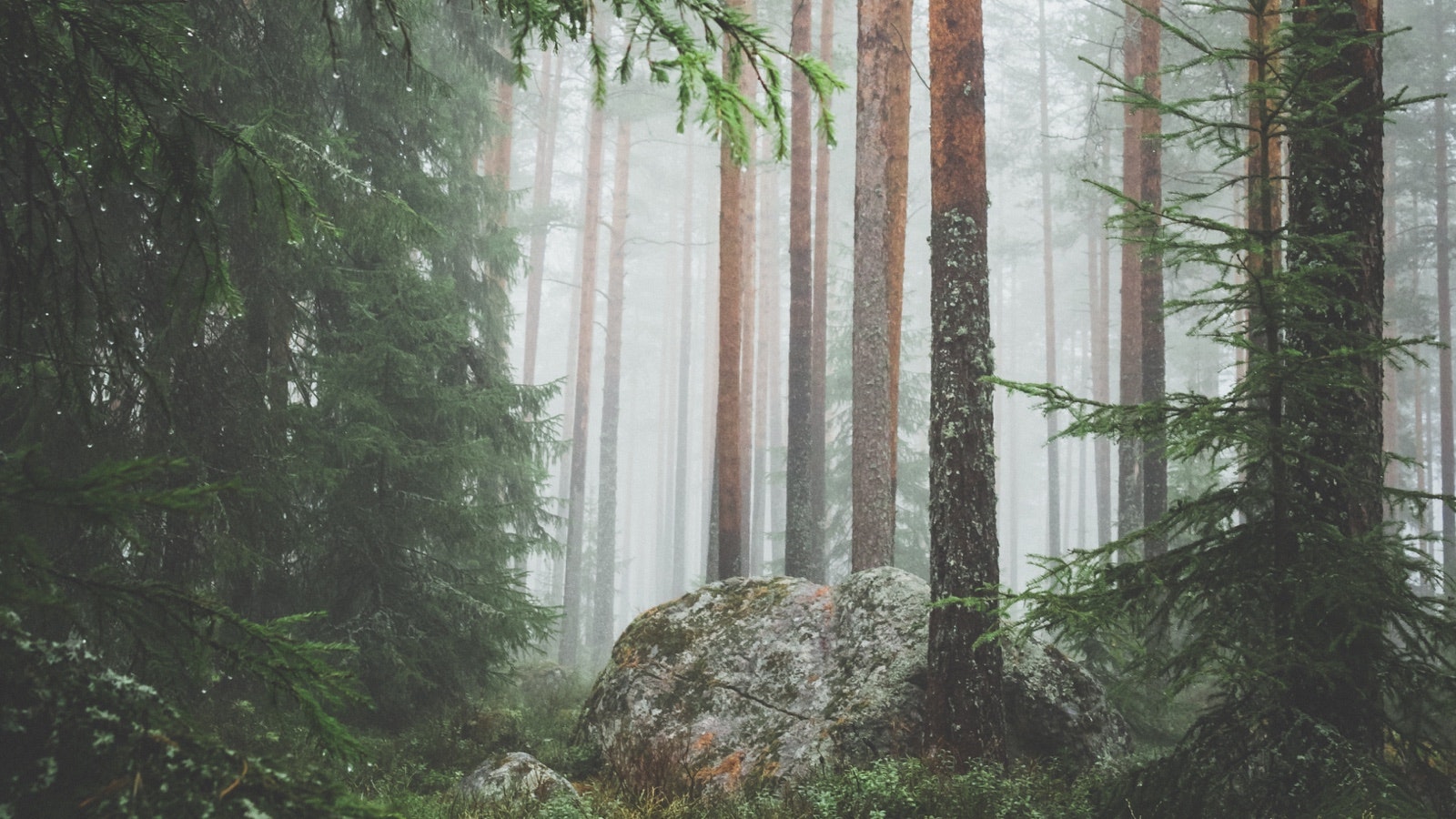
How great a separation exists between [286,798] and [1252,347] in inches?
158

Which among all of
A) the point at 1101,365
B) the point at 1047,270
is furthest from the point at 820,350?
the point at 1047,270

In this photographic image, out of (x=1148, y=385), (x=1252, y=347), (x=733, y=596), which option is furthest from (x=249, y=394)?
(x=1148, y=385)

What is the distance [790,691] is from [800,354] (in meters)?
7.55

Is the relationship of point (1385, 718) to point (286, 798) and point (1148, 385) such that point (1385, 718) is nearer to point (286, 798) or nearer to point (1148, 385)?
point (286, 798)

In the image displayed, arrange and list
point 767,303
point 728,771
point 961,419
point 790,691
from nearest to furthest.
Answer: point 961,419, point 728,771, point 790,691, point 767,303

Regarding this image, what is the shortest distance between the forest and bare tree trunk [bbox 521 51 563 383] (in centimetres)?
930

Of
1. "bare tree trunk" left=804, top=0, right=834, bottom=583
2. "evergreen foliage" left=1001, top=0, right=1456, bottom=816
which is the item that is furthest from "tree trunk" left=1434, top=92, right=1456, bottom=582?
"evergreen foliage" left=1001, top=0, right=1456, bottom=816

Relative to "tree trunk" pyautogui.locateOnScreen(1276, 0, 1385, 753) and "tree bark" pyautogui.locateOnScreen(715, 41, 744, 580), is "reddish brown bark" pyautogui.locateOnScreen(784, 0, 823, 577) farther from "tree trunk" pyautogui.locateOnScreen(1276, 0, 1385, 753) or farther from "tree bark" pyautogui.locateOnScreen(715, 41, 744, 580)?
"tree trunk" pyautogui.locateOnScreen(1276, 0, 1385, 753)

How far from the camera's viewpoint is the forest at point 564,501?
8.08ft

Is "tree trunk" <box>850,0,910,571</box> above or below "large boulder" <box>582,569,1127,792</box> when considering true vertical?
above

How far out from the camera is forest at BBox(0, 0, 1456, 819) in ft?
8.08

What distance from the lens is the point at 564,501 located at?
15.9m

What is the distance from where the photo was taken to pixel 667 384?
47.1m

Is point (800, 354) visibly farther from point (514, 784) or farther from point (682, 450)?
point (682, 450)
